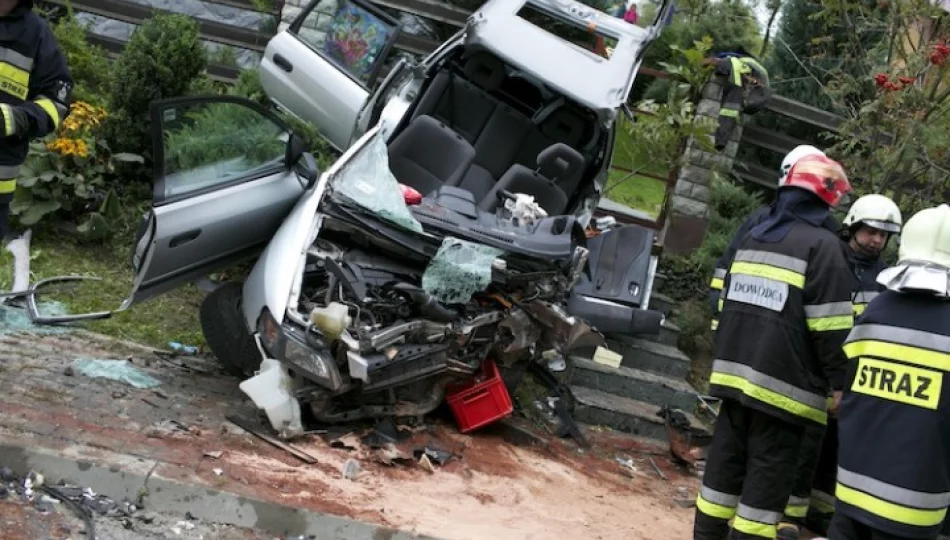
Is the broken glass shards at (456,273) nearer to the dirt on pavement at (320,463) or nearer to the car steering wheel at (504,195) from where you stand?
the dirt on pavement at (320,463)

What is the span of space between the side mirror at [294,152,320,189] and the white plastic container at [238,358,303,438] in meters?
1.55

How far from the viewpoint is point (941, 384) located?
320cm

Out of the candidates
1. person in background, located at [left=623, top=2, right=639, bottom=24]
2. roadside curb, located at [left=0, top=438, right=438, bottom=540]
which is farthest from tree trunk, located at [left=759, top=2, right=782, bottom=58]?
roadside curb, located at [left=0, top=438, right=438, bottom=540]

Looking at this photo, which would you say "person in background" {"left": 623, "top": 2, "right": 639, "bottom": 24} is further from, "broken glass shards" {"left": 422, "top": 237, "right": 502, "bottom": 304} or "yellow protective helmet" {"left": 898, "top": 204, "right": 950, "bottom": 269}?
"yellow protective helmet" {"left": 898, "top": 204, "right": 950, "bottom": 269}

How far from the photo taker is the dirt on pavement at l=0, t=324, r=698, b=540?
430 cm

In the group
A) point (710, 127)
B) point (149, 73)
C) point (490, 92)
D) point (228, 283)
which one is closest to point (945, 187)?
point (710, 127)

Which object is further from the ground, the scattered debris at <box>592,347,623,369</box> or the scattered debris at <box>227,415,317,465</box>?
the scattered debris at <box>227,415,317,465</box>

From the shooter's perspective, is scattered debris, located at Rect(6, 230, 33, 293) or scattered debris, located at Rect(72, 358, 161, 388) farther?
scattered debris, located at Rect(6, 230, 33, 293)

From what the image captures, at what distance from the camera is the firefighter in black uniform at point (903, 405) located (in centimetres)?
322

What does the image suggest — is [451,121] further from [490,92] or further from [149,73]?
[149,73]

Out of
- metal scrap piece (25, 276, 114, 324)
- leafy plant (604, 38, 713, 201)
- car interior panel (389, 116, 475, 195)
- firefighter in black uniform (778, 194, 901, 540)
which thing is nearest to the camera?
firefighter in black uniform (778, 194, 901, 540)

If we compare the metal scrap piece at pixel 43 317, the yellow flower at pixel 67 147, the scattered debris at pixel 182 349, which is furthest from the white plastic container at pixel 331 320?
the yellow flower at pixel 67 147

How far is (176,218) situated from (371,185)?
1.10 m

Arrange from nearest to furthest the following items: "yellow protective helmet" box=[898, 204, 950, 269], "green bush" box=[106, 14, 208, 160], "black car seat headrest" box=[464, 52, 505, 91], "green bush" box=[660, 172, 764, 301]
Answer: "yellow protective helmet" box=[898, 204, 950, 269] → "black car seat headrest" box=[464, 52, 505, 91] → "green bush" box=[106, 14, 208, 160] → "green bush" box=[660, 172, 764, 301]
